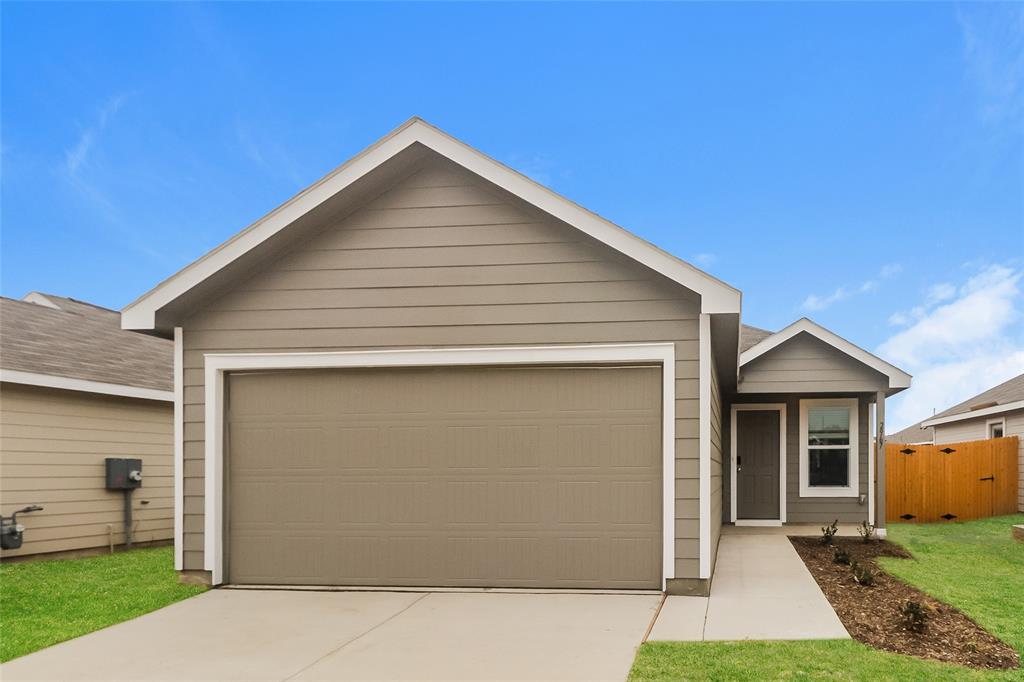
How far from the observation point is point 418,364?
29.2 ft

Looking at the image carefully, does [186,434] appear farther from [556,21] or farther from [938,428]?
[938,428]

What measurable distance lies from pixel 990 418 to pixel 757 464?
1040cm

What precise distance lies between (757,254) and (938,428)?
41.7 feet

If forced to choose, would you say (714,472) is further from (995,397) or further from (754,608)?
(995,397)

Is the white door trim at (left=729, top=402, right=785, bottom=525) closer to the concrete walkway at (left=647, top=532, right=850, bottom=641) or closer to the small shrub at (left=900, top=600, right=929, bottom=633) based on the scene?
the concrete walkway at (left=647, top=532, right=850, bottom=641)

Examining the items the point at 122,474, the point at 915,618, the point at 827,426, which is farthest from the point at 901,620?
the point at 122,474

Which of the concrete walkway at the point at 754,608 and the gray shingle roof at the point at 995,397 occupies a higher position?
the gray shingle roof at the point at 995,397

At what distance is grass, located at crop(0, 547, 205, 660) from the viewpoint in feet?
23.6

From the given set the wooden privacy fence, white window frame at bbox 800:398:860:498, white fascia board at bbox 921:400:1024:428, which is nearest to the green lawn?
white window frame at bbox 800:398:860:498

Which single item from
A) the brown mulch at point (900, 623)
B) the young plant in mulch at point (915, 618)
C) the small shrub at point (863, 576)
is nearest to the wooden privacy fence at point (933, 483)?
the brown mulch at point (900, 623)

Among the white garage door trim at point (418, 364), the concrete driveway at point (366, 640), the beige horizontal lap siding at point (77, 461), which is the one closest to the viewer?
the concrete driveway at point (366, 640)

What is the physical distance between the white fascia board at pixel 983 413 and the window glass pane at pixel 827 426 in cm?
651

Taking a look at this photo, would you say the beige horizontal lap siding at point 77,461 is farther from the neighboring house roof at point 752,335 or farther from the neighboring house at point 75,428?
the neighboring house roof at point 752,335

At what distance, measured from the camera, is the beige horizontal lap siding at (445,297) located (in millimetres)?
8484
